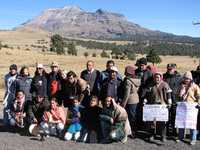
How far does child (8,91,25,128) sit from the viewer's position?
1316cm

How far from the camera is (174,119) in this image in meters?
12.5

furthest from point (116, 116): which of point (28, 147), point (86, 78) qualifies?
point (28, 147)

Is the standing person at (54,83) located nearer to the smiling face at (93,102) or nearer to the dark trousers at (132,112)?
the smiling face at (93,102)

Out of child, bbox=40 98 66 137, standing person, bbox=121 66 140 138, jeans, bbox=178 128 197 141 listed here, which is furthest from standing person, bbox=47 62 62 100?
jeans, bbox=178 128 197 141

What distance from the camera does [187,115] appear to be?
470 inches

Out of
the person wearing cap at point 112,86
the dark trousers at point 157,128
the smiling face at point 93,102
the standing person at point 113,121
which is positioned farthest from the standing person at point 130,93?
the smiling face at point 93,102

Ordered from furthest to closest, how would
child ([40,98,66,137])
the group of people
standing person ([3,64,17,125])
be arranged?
standing person ([3,64,17,125]) → child ([40,98,66,137]) → the group of people

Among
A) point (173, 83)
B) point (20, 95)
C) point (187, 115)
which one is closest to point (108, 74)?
point (173, 83)

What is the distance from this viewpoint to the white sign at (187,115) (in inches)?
469

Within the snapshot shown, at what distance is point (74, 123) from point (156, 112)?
221 cm

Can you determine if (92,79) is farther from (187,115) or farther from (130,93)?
(187,115)

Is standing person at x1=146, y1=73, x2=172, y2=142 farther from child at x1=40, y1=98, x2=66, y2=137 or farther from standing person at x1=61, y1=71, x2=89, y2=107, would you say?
child at x1=40, y1=98, x2=66, y2=137

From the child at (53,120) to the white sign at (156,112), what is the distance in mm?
2294

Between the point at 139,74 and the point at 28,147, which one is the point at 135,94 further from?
the point at 28,147
